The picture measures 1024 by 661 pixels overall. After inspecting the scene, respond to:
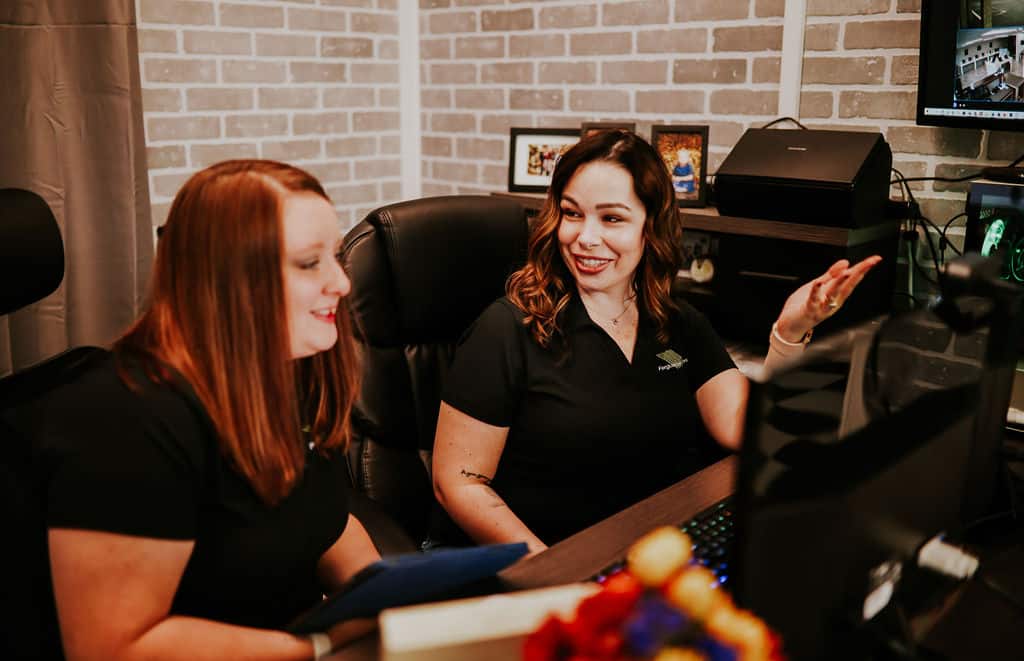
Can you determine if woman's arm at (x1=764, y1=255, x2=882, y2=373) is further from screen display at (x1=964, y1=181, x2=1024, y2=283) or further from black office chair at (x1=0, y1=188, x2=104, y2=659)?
black office chair at (x1=0, y1=188, x2=104, y2=659)

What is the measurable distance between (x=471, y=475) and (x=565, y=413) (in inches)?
8.1

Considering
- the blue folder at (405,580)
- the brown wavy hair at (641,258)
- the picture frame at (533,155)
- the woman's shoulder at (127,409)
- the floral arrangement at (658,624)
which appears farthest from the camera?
the picture frame at (533,155)

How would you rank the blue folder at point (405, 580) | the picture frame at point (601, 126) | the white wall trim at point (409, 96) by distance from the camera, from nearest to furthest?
1. the blue folder at point (405, 580)
2. the picture frame at point (601, 126)
3. the white wall trim at point (409, 96)

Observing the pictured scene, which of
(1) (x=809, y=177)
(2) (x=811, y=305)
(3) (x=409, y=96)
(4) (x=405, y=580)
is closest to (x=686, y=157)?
(1) (x=809, y=177)

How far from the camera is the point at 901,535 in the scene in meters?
0.83

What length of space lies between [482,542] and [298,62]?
214 centimetres

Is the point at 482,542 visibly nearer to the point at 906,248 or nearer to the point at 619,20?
the point at 906,248

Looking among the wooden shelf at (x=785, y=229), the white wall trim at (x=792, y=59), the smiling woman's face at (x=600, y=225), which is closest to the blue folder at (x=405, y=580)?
the smiling woman's face at (x=600, y=225)

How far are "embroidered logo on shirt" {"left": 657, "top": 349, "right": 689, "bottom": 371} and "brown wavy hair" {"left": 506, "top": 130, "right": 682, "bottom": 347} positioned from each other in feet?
0.11

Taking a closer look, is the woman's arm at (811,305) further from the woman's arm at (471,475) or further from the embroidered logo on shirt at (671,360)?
the woman's arm at (471,475)

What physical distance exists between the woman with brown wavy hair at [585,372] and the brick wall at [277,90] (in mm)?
1619

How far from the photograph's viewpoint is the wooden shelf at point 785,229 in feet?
6.52

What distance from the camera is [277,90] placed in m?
3.07

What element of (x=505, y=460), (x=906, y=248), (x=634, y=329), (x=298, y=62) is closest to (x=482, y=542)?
(x=505, y=460)
